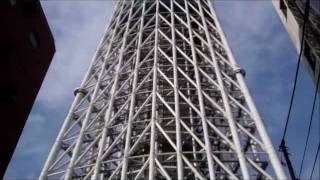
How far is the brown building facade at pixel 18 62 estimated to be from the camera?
18281 mm

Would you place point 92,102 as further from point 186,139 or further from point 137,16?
point 137,16

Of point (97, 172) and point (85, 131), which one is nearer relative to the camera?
point (97, 172)

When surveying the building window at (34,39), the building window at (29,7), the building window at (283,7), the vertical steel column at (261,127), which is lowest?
the vertical steel column at (261,127)

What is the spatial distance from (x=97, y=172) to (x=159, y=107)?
6.87 m

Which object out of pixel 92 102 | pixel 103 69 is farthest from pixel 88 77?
pixel 92 102

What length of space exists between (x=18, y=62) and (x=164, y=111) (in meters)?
10.5

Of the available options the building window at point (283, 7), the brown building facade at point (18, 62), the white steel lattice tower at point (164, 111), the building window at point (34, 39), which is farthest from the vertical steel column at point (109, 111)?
the building window at point (283, 7)

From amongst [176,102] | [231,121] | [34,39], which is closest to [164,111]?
[176,102]

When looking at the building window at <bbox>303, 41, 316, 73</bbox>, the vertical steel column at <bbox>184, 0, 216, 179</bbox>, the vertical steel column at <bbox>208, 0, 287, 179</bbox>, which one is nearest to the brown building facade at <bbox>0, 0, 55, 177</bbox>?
the vertical steel column at <bbox>184, 0, 216, 179</bbox>

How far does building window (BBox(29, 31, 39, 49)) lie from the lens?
2143 centimetres

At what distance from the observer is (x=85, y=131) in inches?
1022

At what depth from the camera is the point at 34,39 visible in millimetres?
21828

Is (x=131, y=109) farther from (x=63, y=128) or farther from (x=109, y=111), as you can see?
(x=63, y=128)

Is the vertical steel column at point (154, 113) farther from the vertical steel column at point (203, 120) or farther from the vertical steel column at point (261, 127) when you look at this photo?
the vertical steel column at point (261, 127)
